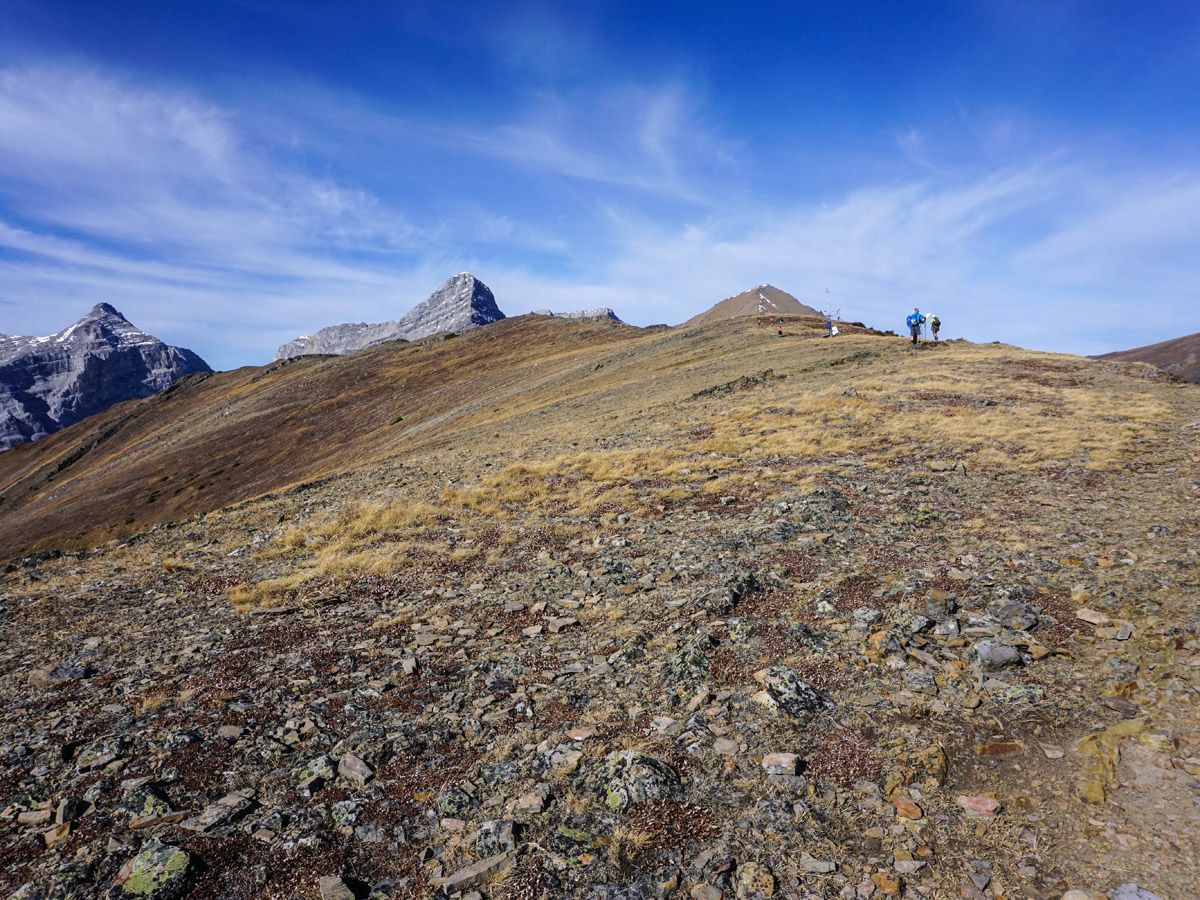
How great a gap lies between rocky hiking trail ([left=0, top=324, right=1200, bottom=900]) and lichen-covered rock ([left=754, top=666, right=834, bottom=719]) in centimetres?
4

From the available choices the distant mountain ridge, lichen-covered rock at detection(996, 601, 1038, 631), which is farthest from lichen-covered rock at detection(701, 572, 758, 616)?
the distant mountain ridge

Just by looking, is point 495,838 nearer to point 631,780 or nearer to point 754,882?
point 631,780

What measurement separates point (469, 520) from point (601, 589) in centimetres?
725

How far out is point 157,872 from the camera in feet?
18.3

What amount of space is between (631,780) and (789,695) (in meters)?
2.55

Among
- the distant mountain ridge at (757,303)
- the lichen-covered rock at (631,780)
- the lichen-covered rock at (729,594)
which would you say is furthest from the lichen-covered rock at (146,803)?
the distant mountain ridge at (757,303)

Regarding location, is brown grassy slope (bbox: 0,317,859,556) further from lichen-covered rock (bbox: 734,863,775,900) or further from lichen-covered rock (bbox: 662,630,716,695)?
lichen-covered rock (bbox: 734,863,775,900)

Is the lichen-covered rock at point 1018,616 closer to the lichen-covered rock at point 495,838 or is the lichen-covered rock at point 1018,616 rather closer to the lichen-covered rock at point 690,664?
the lichen-covered rock at point 690,664

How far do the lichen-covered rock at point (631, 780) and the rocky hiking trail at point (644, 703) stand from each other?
0.09 ft

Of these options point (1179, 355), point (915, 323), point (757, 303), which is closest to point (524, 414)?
point (915, 323)

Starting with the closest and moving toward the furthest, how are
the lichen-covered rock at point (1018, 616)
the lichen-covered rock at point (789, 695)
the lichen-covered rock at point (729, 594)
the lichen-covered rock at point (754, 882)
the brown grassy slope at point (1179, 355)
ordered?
the lichen-covered rock at point (754, 882), the lichen-covered rock at point (789, 695), the lichen-covered rock at point (1018, 616), the lichen-covered rock at point (729, 594), the brown grassy slope at point (1179, 355)

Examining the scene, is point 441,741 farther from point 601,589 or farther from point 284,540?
point 284,540

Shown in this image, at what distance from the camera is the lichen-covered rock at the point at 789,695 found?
760 centimetres

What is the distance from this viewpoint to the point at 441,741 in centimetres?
779
